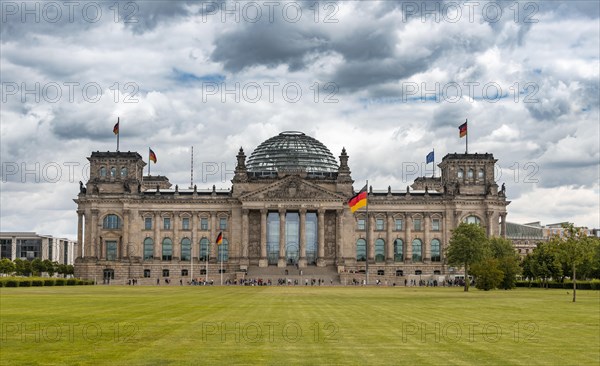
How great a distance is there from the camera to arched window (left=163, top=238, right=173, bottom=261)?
607 ft

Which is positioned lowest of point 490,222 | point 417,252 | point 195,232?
point 417,252

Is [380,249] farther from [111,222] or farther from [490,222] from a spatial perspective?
[111,222]

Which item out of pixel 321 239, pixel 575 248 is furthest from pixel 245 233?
pixel 575 248

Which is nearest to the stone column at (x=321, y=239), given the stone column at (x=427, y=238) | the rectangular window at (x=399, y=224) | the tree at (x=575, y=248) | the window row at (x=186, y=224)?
the rectangular window at (x=399, y=224)

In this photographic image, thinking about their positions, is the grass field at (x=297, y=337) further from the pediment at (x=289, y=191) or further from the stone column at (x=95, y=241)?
the stone column at (x=95, y=241)

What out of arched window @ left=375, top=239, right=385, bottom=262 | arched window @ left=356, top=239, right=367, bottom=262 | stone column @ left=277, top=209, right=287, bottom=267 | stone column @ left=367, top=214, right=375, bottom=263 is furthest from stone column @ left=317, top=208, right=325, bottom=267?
arched window @ left=375, top=239, right=385, bottom=262

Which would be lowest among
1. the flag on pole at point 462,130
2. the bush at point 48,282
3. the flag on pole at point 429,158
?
the bush at point 48,282

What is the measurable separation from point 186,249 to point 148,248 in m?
8.62

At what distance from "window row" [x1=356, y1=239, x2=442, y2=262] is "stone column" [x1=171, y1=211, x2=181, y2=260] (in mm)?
40583

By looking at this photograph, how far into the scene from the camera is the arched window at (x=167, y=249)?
607ft

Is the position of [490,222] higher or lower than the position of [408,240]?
higher

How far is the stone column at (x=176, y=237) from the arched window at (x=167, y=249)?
0.99 m

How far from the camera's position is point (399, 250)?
18600cm

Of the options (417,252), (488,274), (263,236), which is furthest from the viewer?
(417,252)
